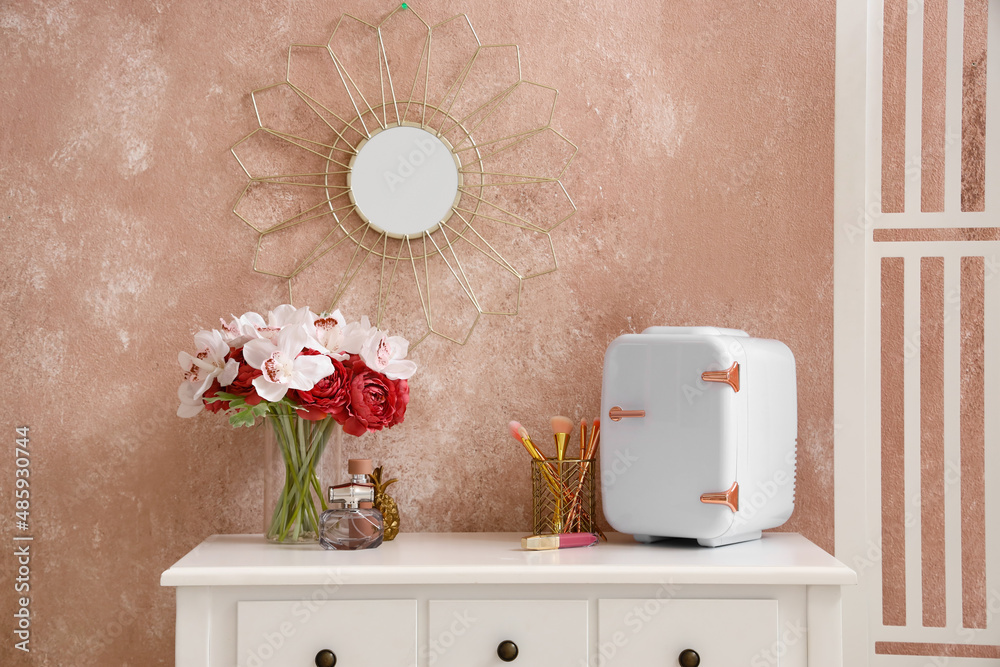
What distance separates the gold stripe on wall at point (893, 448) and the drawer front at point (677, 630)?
1.83ft

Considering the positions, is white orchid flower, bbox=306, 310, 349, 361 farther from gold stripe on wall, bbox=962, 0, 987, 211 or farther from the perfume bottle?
gold stripe on wall, bbox=962, 0, 987, 211

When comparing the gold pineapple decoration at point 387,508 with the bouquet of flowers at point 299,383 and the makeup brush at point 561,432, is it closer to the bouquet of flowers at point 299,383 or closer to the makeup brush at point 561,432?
the bouquet of flowers at point 299,383

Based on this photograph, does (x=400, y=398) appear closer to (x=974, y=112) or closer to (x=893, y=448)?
(x=893, y=448)

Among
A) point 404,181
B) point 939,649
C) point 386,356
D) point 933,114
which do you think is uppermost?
point 933,114

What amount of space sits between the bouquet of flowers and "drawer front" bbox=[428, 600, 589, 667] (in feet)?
1.20

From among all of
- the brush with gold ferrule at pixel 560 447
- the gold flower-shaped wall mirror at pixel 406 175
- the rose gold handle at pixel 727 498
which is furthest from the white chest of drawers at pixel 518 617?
the gold flower-shaped wall mirror at pixel 406 175

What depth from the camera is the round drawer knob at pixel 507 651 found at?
4.20 feet

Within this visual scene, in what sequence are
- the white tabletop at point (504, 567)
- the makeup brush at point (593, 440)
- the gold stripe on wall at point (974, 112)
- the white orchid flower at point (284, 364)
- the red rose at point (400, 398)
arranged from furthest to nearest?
1. the gold stripe on wall at point (974, 112)
2. the makeup brush at point (593, 440)
3. the red rose at point (400, 398)
4. the white orchid flower at point (284, 364)
5. the white tabletop at point (504, 567)

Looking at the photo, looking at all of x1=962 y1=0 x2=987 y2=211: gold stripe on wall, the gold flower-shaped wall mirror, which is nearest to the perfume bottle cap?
the gold flower-shaped wall mirror

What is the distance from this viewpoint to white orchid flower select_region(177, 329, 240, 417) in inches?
56.8

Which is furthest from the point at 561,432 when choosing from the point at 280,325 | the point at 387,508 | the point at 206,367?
the point at 206,367

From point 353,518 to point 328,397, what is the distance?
226 mm

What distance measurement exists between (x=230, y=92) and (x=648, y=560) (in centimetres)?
131

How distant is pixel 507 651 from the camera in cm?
128
